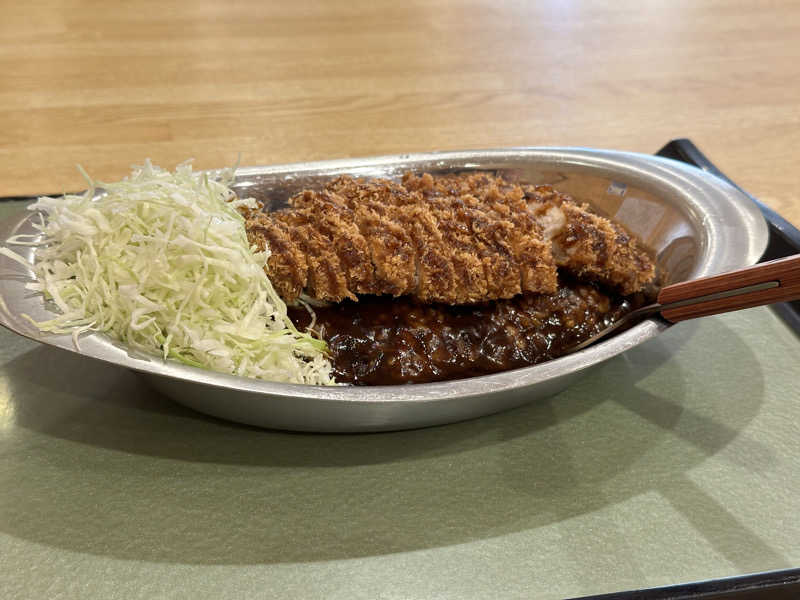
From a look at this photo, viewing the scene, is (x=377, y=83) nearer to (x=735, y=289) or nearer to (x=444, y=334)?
(x=444, y=334)

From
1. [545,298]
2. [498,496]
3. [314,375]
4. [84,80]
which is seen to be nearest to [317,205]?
[314,375]

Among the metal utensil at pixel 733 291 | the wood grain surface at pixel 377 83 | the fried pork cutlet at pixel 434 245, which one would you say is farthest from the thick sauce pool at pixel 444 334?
the wood grain surface at pixel 377 83

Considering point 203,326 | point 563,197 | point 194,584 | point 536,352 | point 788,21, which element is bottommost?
point 194,584

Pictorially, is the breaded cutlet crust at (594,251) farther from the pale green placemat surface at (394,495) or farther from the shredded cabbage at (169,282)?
the shredded cabbage at (169,282)

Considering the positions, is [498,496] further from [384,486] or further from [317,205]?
[317,205]

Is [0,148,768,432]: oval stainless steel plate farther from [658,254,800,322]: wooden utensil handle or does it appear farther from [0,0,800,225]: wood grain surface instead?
[0,0,800,225]: wood grain surface
